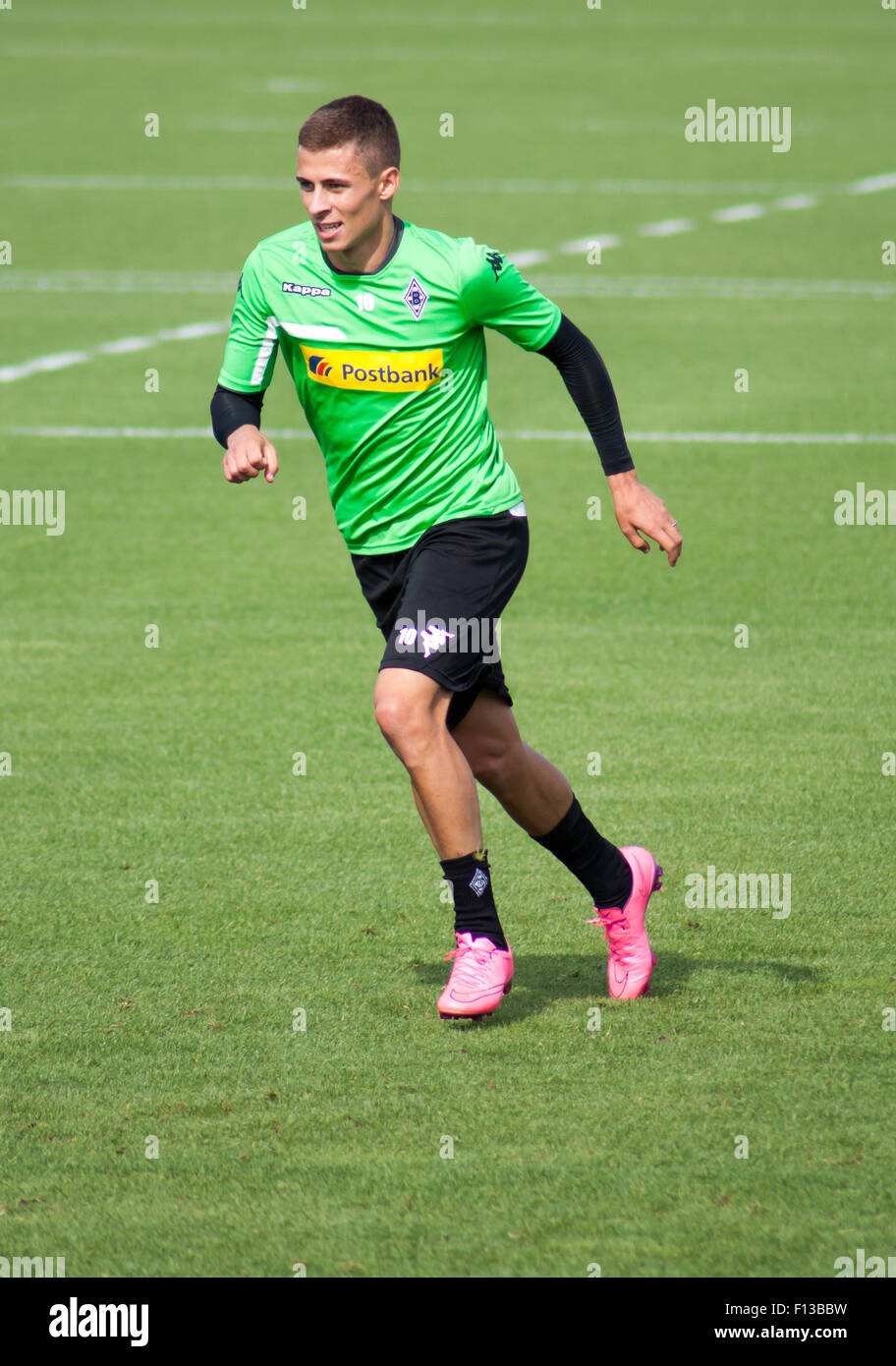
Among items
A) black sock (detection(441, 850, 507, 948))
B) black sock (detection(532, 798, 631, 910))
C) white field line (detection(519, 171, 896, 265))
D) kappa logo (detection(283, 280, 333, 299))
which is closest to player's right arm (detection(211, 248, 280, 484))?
kappa logo (detection(283, 280, 333, 299))

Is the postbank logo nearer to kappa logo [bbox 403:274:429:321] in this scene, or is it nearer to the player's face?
kappa logo [bbox 403:274:429:321]

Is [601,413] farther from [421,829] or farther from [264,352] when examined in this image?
[421,829]

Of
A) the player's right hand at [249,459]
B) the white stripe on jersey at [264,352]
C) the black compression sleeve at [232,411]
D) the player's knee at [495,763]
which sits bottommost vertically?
the player's knee at [495,763]

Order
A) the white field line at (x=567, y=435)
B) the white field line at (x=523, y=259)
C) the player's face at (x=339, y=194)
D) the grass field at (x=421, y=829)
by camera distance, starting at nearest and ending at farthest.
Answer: the grass field at (x=421, y=829) → the player's face at (x=339, y=194) → the white field line at (x=567, y=435) → the white field line at (x=523, y=259)

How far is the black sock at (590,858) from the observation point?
5.60 meters

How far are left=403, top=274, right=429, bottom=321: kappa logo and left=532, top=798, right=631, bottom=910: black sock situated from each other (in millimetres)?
1464

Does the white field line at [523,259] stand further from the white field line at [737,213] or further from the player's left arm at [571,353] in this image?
the player's left arm at [571,353]

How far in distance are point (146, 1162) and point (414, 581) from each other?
171 cm

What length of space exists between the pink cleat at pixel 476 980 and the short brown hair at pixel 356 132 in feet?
6.94

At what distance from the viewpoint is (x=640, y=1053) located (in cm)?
505

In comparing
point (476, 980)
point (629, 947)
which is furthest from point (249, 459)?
point (629, 947)

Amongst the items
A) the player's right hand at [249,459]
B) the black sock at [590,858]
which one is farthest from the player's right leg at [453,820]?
the player's right hand at [249,459]

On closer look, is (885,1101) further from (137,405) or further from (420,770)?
(137,405)
